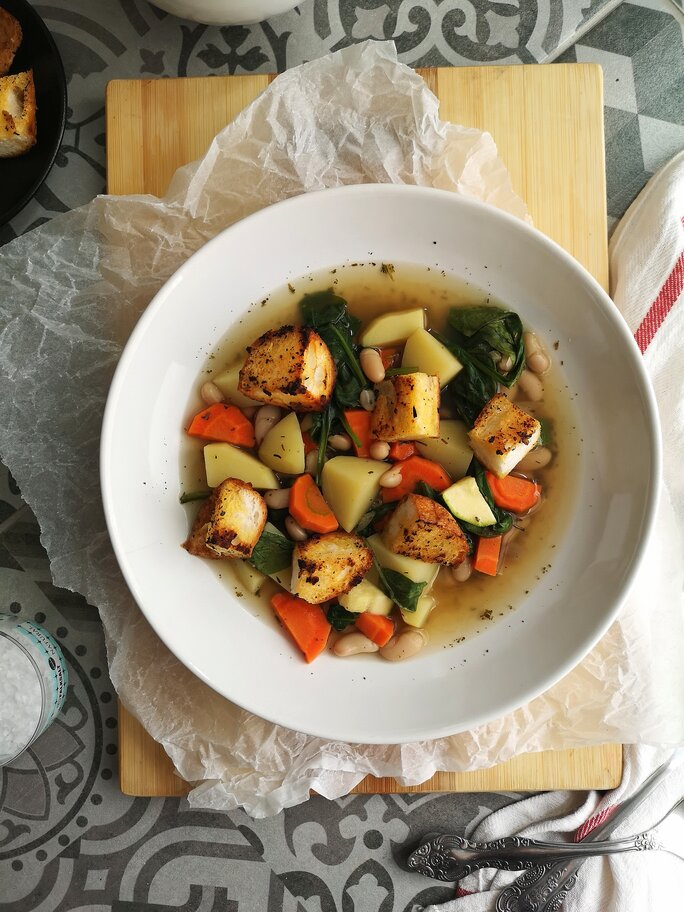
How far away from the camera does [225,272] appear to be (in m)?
1.57

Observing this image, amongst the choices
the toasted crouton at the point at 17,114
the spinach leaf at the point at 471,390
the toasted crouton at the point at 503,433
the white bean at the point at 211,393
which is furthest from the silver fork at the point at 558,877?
the toasted crouton at the point at 17,114

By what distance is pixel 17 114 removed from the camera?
1653 mm

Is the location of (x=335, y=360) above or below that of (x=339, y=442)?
above

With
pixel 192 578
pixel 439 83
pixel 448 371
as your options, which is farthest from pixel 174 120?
pixel 192 578

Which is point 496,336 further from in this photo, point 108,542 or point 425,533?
point 108,542

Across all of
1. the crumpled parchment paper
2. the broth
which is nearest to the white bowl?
the crumpled parchment paper

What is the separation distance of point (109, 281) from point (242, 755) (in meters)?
1.13

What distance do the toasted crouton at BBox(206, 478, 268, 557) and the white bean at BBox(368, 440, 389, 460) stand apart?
27 centimetres

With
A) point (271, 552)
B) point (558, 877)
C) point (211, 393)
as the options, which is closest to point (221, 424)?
point (211, 393)

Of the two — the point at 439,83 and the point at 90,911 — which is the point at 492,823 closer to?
the point at 90,911

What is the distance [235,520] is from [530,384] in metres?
0.71

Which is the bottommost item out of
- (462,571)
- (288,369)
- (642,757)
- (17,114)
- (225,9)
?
(642,757)

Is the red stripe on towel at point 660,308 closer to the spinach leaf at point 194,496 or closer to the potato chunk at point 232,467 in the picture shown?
the potato chunk at point 232,467

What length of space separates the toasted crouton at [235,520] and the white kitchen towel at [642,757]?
0.92 meters
